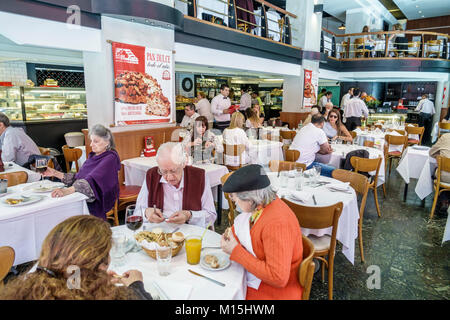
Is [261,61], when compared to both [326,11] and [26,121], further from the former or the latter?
[326,11]

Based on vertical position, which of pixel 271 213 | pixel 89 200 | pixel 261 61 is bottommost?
pixel 89 200

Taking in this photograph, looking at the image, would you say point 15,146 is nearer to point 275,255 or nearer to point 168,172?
point 168,172

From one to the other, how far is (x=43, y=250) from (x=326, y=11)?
16.2 m

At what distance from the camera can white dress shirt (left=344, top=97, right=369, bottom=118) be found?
8859 mm

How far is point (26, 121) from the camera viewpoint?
253 inches


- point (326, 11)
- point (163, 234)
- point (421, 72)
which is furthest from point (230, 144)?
point (326, 11)

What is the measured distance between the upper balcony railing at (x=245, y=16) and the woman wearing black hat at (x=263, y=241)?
5037 millimetres

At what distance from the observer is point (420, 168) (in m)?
4.93

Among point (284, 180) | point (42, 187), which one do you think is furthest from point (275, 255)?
point (42, 187)

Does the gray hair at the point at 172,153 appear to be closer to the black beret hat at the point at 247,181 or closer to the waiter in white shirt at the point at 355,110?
the black beret hat at the point at 247,181

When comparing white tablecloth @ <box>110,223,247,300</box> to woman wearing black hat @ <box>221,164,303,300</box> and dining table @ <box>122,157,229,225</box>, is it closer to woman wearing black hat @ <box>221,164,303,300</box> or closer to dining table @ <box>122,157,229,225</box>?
woman wearing black hat @ <box>221,164,303,300</box>

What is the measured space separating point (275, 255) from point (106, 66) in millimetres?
3942

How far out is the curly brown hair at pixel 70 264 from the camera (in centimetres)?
91

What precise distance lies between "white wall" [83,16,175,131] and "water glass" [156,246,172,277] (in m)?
3.54
